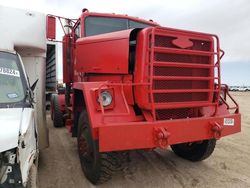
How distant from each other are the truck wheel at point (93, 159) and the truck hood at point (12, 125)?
3.31 ft

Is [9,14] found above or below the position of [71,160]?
above

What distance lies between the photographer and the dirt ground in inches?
173

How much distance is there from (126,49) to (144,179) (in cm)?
197

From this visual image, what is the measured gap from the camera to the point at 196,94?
4410mm

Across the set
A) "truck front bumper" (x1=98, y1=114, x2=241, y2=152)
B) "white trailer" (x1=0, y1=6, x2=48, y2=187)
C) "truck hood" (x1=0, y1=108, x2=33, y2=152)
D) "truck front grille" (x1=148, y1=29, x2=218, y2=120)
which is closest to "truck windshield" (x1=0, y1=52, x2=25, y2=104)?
"white trailer" (x1=0, y1=6, x2=48, y2=187)

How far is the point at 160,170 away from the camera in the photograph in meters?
4.93

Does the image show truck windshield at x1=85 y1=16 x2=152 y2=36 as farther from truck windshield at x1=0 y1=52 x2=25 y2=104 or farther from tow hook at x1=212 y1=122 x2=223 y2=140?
tow hook at x1=212 y1=122 x2=223 y2=140

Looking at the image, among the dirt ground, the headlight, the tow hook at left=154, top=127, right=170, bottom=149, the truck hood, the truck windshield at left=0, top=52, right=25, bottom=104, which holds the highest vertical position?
the truck windshield at left=0, top=52, right=25, bottom=104

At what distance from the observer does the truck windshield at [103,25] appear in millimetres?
5789

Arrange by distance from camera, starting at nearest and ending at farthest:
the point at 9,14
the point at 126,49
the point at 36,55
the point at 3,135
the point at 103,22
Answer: the point at 3,135
the point at 126,49
the point at 9,14
the point at 36,55
the point at 103,22

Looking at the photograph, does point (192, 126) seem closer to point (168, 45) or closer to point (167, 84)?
point (167, 84)

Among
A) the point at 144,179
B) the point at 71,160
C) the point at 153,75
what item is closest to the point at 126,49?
the point at 153,75

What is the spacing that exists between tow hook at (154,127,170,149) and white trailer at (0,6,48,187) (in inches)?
58.7

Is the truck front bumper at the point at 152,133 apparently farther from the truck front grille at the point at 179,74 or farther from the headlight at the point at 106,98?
the headlight at the point at 106,98
